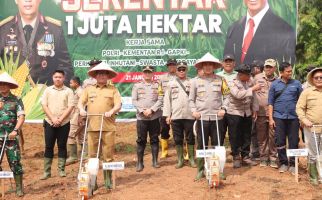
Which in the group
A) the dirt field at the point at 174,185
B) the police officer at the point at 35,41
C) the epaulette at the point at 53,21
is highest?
the epaulette at the point at 53,21

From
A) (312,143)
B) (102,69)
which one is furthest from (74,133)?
(312,143)

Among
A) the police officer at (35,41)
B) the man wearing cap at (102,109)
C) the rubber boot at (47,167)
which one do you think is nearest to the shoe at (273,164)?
the man wearing cap at (102,109)

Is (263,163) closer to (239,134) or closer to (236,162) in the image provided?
(236,162)

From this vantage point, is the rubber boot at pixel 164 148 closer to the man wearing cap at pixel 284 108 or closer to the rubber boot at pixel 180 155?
the rubber boot at pixel 180 155

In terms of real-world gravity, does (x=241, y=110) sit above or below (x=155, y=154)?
above

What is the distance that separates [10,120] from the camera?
6.28 meters

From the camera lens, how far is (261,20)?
11.0 m

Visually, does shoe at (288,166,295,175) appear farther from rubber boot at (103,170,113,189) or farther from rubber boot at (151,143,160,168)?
rubber boot at (103,170,113,189)

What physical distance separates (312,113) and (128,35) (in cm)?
611

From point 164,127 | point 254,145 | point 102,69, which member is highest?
point 102,69

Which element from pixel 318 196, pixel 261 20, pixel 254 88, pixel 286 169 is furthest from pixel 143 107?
pixel 261 20

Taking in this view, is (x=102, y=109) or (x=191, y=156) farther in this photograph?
(x=191, y=156)

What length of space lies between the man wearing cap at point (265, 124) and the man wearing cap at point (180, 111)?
1.24 metres

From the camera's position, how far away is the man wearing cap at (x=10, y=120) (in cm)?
621
